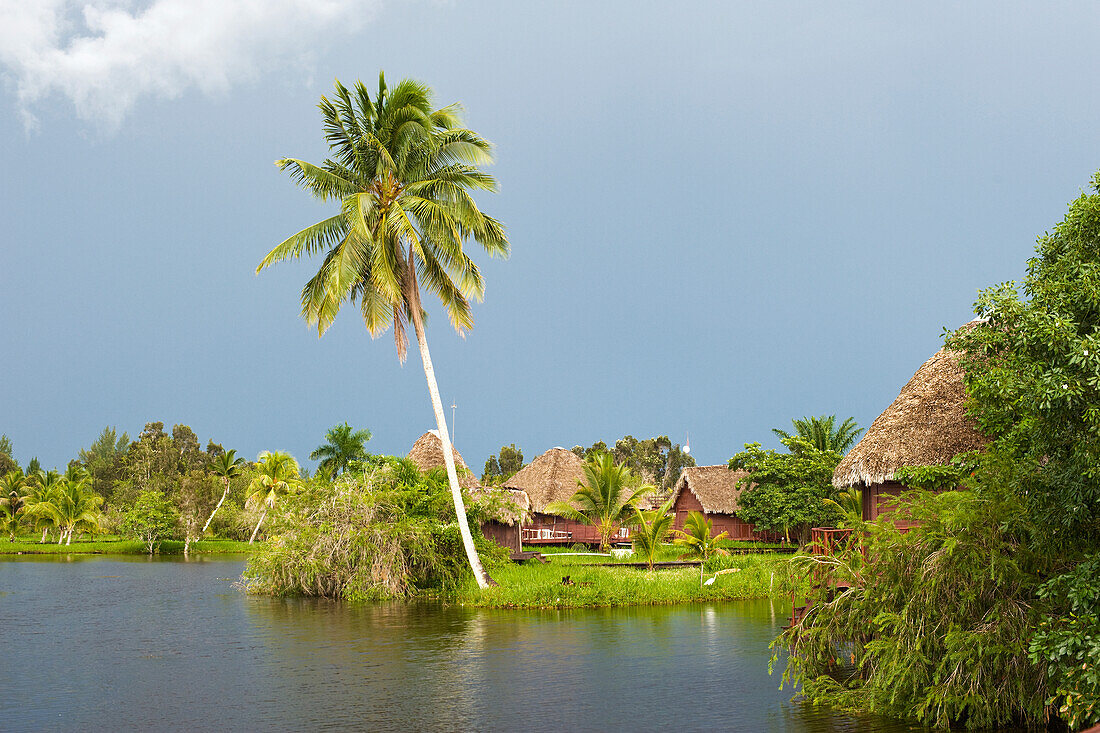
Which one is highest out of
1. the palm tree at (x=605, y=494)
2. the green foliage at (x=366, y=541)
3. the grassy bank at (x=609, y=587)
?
the palm tree at (x=605, y=494)

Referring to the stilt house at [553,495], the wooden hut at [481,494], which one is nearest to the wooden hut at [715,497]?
the stilt house at [553,495]

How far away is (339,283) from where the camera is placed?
2022cm

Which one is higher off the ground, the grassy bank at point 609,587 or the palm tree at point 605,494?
the palm tree at point 605,494

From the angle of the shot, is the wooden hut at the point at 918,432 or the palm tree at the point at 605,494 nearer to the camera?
the wooden hut at the point at 918,432

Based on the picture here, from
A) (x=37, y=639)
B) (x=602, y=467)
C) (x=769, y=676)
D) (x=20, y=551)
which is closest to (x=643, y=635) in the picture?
(x=769, y=676)

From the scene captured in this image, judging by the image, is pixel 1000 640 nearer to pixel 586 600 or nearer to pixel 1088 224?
pixel 1088 224

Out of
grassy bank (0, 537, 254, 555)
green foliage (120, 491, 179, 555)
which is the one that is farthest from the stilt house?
green foliage (120, 491, 179, 555)

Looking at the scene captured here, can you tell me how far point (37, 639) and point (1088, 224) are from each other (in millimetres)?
19079

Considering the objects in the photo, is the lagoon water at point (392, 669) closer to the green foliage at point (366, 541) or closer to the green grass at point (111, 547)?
the green foliage at point (366, 541)

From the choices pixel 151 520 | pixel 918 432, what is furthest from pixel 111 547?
pixel 918 432

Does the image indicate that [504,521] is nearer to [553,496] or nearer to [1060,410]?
[553,496]

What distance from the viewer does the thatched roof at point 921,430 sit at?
651 inches

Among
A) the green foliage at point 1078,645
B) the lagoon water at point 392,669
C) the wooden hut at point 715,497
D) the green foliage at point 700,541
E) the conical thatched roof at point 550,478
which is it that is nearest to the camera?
the green foliage at point 1078,645

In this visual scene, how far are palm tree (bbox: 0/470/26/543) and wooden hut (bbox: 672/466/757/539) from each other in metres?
38.9
